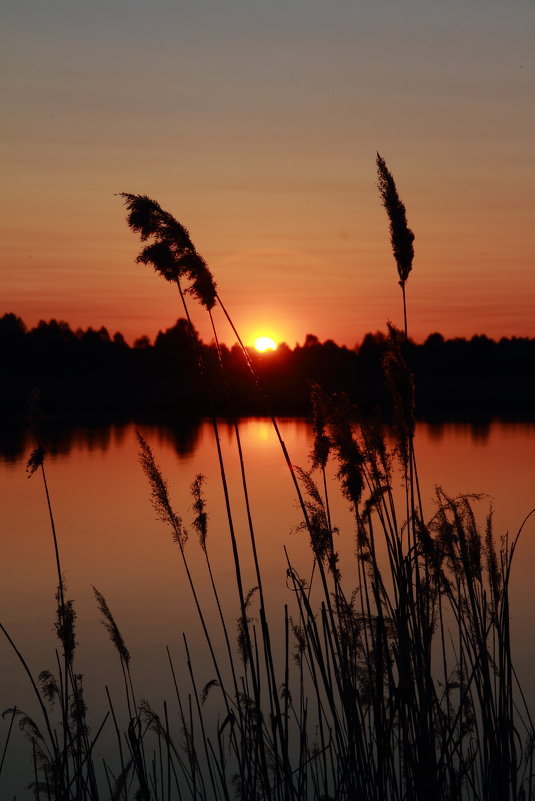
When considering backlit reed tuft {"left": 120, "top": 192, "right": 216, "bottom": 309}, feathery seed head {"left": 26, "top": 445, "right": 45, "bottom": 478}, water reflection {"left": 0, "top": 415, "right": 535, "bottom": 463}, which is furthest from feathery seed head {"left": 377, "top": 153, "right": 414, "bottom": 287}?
water reflection {"left": 0, "top": 415, "right": 535, "bottom": 463}

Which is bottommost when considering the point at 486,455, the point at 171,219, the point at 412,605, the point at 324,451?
the point at 486,455

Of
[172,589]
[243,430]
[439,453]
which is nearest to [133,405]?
[243,430]

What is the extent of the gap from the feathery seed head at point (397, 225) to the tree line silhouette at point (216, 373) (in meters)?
37.7

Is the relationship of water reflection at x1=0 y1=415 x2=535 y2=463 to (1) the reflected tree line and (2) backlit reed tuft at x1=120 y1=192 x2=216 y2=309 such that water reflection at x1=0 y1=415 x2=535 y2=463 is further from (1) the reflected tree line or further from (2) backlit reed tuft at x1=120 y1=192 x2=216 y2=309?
(2) backlit reed tuft at x1=120 y1=192 x2=216 y2=309

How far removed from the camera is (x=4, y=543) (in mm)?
12047

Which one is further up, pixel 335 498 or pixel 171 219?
pixel 171 219

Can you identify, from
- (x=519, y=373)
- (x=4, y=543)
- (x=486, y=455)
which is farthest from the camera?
(x=519, y=373)

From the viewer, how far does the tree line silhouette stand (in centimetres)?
4522

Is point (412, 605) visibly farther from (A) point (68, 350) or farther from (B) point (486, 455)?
(A) point (68, 350)

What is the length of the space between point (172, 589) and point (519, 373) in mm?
44558

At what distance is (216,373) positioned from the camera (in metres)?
44.6

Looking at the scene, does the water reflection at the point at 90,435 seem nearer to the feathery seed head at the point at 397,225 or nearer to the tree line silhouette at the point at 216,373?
the tree line silhouette at the point at 216,373

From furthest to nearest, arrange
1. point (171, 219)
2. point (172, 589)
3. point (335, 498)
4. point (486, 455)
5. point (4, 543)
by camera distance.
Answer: point (486, 455), point (335, 498), point (4, 543), point (172, 589), point (171, 219)

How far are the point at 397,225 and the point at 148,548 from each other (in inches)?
391
